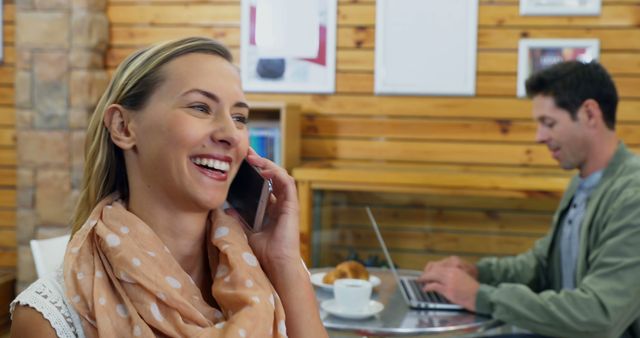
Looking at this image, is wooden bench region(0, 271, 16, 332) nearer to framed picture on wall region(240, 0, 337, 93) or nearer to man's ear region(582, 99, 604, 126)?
framed picture on wall region(240, 0, 337, 93)

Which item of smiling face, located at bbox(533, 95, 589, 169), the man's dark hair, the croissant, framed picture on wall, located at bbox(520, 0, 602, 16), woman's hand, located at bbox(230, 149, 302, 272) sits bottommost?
the croissant

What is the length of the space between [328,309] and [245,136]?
3.10 ft

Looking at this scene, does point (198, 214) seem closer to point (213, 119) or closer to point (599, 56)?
point (213, 119)

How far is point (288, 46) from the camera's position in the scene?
4.16 metres

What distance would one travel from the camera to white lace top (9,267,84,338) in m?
1.24

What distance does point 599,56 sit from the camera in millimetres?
3881

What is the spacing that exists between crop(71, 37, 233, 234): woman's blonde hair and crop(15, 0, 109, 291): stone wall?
2755 mm

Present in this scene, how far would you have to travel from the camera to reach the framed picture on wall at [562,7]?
12.7 feet

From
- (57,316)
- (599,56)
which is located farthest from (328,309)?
(599,56)

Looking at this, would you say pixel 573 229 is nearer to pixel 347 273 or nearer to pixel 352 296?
pixel 347 273

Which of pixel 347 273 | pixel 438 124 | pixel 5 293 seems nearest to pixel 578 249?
pixel 347 273

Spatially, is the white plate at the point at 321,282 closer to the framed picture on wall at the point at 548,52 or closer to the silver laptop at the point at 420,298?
the silver laptop at the point at 420,298

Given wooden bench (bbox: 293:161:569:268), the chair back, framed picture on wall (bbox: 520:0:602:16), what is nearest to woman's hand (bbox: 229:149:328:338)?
the chair back

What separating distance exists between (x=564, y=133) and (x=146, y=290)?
1996 millimetres
